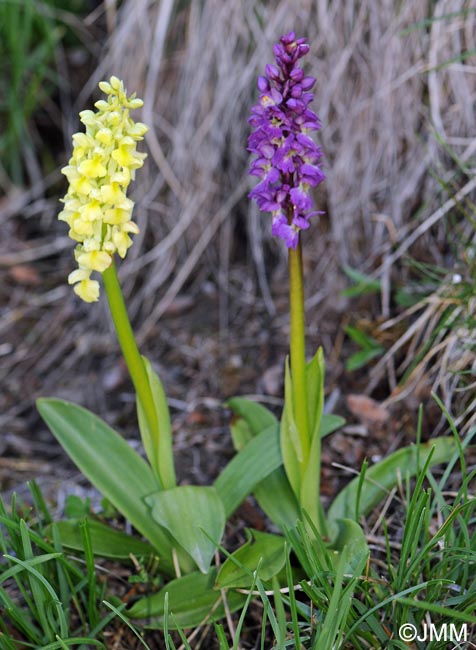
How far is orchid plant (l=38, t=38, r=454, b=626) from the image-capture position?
62.6 inches

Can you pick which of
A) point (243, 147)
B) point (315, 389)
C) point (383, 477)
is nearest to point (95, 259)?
point (315, 389)

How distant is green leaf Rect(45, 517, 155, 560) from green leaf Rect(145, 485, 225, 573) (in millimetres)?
212

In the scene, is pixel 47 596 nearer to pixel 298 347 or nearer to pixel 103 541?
pixel 103 541

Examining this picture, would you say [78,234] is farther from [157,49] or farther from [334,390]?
[157,49]

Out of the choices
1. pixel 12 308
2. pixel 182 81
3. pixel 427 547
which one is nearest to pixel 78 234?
pixel 427 547

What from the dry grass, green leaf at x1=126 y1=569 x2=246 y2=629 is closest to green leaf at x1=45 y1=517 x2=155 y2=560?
green leaf at x1=126 y1=569 x2=246 y2=629

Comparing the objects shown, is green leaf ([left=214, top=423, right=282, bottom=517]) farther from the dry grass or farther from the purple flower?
the dry grass

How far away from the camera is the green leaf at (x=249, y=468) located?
2037mm

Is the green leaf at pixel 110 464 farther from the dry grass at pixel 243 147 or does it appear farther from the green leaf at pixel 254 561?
the dry grass at pixel 243 147

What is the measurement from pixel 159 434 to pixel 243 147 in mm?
1622

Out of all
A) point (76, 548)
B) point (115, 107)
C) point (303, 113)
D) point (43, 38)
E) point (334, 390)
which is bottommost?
point (334, 390)

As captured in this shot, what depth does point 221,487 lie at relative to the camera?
6.90 ft

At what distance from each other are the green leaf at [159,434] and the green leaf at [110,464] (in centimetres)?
11

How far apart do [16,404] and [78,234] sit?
1599mm
